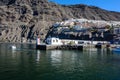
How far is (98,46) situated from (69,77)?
114805 millimetres

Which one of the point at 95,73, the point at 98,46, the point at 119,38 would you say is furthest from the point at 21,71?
the point at 119,38

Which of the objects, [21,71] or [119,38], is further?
[119,38]

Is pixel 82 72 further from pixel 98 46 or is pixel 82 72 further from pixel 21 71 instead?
pixel 98 46

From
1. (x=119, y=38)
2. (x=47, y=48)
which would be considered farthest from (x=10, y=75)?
(x=119, y=38)

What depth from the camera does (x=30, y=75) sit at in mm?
45250

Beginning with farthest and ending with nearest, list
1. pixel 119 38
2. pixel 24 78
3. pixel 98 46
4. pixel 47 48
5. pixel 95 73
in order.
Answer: pixel 119 38, pixel 98 46, pixel 47 48, pixel 95 73, pixel 24 78

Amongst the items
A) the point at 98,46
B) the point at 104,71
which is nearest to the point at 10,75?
the point at 104,71

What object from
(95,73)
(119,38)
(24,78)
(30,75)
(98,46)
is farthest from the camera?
(119,38)

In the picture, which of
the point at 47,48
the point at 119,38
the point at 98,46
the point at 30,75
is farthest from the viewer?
the point at 119,38

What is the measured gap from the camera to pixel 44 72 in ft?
161

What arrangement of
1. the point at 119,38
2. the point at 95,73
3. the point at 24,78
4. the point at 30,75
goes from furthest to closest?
the point at 119,38 → the point at 95,73 → the point at 30,75 → the point at 24,78

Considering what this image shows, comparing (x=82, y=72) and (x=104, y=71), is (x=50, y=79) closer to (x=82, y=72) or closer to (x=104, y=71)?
(x=82, y=72)

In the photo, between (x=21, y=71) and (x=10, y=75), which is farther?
(x=21, y=71)

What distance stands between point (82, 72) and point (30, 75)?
34.1 feet
